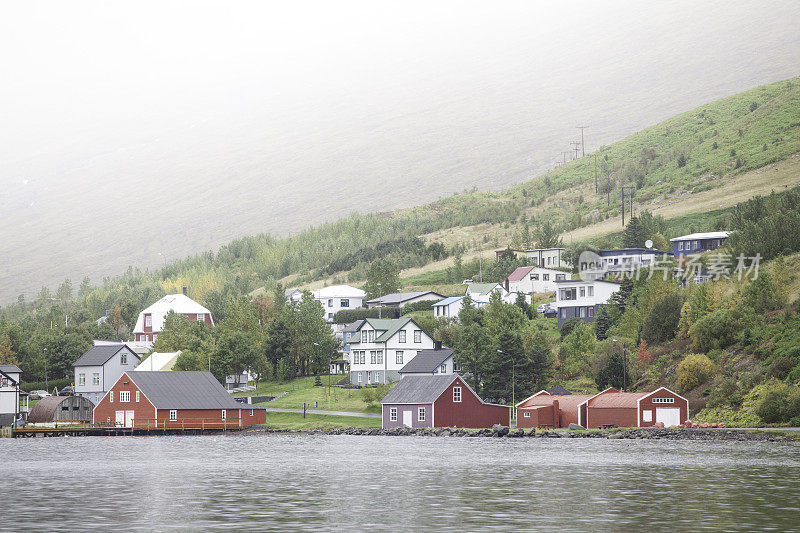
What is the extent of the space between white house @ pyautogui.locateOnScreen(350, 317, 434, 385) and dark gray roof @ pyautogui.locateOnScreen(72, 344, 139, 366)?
26.4 metres

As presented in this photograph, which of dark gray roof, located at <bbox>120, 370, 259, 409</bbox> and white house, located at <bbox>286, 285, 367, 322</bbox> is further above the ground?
white house, located at <bbox>286, 285, 367, 322</bbox>

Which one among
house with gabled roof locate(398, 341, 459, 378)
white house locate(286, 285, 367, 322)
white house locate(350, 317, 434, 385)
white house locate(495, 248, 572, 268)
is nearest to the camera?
house with gabled roof locate(398, 341, 459, 378)

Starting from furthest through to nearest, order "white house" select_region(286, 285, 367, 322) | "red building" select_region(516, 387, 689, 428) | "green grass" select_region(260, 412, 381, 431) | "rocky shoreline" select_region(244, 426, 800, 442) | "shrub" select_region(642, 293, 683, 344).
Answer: "white house" select_region(286, 285, 367, 322) → "shrub" select_region(642, 293, 683, 344) → "green grass" select_region(260, 412, 381, 431) → "red building" select_region(516, 387, 689, 428) → "rocky shoreline" select_region(244, 426, 800, 442)

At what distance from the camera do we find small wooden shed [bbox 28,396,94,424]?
334 ft

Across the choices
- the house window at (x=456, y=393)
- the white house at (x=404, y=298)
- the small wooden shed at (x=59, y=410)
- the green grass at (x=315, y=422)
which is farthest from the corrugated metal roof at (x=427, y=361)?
the white house at (x=404, y=298)

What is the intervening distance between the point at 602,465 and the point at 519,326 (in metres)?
54.1

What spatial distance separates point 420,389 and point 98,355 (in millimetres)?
43704

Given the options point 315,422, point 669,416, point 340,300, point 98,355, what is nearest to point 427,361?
point 315,422

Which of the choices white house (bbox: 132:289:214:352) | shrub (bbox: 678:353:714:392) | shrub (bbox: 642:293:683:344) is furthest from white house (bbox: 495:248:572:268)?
shrub (bbox: 678:353:714:392)

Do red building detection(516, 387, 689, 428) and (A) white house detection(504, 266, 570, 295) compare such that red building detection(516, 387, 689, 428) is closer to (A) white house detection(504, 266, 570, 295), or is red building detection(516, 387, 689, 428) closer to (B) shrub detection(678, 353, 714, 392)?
(B) shrub detection(678, 353, 714, 392)

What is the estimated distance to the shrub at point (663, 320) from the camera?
96.9 m

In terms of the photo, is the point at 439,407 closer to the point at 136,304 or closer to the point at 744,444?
the point at 744,444

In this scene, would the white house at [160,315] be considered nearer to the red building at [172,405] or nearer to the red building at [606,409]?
the red building at [172,405]

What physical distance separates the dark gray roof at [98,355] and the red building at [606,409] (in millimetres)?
51288
